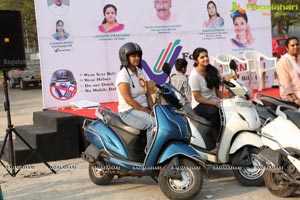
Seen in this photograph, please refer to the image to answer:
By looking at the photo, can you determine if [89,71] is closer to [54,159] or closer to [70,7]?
[70,7]

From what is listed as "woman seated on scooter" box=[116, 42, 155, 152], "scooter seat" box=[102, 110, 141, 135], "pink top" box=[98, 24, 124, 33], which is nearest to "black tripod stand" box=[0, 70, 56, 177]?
"scooter seat" box=[102, 110, 141, 135]

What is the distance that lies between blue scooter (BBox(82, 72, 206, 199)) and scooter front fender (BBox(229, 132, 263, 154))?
25.8 inches

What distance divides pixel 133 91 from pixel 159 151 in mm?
748

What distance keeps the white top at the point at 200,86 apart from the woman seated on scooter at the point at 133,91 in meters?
0.64

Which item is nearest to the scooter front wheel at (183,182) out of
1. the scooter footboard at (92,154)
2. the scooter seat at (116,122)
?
the scooter seat at (116,122)

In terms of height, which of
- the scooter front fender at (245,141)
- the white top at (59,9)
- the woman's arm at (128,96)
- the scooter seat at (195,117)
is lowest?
the scooter front fender at (245,141)

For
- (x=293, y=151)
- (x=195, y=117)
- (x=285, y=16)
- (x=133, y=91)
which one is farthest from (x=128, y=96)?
(x=285, y=16)

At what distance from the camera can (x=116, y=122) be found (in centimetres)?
518

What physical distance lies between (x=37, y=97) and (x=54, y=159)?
11.2m

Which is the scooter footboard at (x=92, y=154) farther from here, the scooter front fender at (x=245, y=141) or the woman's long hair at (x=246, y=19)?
the woman's long hair at (x=246, y=19)

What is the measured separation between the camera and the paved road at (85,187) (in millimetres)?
5100

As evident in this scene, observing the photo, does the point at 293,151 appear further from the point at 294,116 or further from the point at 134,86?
the point at 134,86

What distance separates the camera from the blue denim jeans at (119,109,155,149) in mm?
5012

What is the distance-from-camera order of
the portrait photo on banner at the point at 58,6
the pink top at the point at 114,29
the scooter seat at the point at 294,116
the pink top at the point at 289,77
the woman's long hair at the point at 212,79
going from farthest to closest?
the pink top at the point at 114,29 → the portrait photo on banner at the point at 58,6 → the pink top at the point at 289,77 → the woman's long hair at the point at 212,79 → the scooter seat at the point at 294,116
